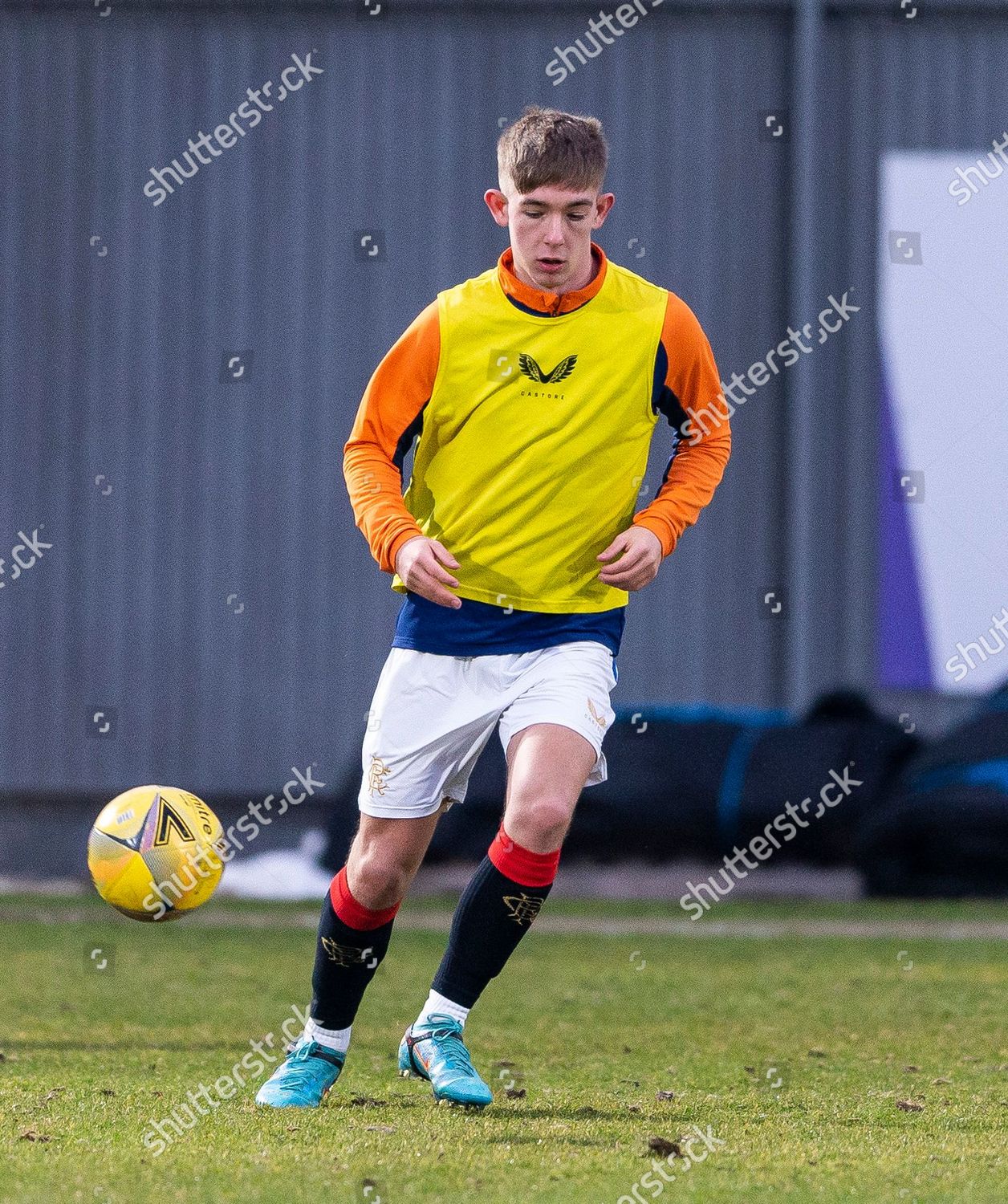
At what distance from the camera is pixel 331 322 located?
13008mm

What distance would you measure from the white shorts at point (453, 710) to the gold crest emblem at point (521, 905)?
271 mm

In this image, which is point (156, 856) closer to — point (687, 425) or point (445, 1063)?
point (445, 1063)

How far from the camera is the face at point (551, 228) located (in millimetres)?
4133

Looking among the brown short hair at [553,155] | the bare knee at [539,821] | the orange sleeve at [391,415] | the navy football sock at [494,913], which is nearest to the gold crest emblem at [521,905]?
the navy football sock at [494,913]

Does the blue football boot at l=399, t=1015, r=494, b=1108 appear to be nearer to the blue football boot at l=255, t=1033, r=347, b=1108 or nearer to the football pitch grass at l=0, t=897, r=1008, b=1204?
the football pitch grass at l=0, t=897, r=1008, b=1204

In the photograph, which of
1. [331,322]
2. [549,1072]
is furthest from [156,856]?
[331,322]

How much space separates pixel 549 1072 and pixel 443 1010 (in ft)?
2.41

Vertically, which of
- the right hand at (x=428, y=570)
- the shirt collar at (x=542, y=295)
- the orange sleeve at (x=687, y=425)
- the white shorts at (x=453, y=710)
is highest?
the shirt collar at (x=542, y=295)

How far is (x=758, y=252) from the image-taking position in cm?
1302

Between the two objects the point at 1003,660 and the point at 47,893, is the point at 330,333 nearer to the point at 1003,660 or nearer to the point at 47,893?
the point at 47,893

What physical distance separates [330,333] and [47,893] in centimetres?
432

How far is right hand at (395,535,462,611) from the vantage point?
4.03m

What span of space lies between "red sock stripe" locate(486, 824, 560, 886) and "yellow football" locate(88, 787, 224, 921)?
36.8 inches

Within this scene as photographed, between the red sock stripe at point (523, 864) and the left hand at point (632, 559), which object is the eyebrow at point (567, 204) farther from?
the red sock stripe at point (523, 864)
